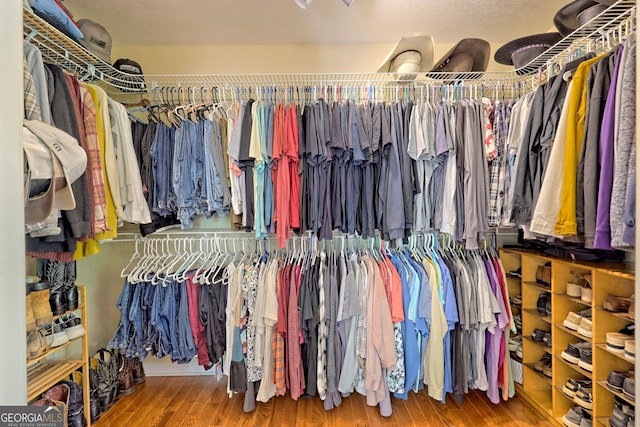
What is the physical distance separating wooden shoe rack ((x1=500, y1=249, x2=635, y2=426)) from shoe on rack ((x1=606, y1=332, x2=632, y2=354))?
2cm

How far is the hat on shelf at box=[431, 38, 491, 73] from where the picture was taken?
66.0 inches

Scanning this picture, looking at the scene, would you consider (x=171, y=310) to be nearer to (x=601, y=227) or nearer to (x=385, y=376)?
(x=385, y=376)

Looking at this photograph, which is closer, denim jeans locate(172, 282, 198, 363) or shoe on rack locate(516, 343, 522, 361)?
denim jeans locate(172, 282, 198, 363)

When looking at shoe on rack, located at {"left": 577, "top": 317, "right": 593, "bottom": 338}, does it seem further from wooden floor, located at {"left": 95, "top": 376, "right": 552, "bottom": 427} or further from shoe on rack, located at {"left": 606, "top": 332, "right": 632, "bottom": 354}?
wooden floor, located at {"left": 95, "top": 376, "right": 552, "bottom": 427}

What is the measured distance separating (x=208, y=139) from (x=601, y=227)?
5.94 feet

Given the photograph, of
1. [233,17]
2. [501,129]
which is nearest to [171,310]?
[233,17]

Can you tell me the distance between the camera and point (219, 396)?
5.92 ft

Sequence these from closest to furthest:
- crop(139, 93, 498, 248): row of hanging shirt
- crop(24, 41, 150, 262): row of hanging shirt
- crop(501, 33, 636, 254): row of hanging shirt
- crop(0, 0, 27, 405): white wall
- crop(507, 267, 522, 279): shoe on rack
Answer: crop(0, 0, 27, 405): white wall → crop(501, 33, 636, 254): row of hanging shirt → crop(24, 41, 150, 262): row of hanging shirt → crop(139, 93, 498, 248): row of hanging shirt → crop(507, 267, 522, 279): shoe on rack

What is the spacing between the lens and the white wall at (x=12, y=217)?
1.45 ft

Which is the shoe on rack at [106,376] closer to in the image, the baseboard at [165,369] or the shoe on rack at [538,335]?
the baseboard at [165,369]

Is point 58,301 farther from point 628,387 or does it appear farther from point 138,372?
point 628,387

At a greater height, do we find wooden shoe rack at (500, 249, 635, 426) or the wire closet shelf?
the wire closet shelf

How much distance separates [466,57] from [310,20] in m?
1.06

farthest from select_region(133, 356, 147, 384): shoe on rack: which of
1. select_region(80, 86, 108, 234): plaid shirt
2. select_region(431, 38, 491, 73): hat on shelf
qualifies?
select_region(431, 38, 491, 73): hat on shelf
